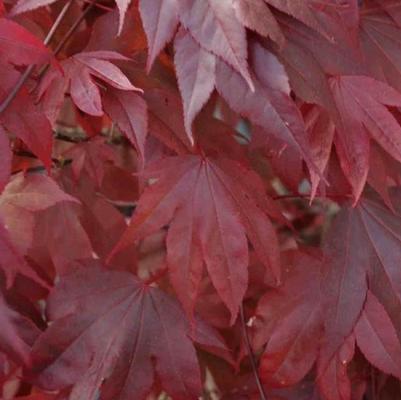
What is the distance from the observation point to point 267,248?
40.4 inches

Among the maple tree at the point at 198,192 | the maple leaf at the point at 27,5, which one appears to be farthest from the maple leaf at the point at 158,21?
the maple leaf at the point at 27,5

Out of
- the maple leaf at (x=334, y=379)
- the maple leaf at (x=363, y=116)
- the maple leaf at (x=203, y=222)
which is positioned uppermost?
the maple leaf at (x=363, y=116)

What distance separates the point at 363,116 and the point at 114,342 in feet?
1.28

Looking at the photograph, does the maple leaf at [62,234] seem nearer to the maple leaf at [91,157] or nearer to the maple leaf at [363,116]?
the maple leaf at [91,157]

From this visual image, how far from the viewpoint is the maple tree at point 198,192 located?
34.2 inches

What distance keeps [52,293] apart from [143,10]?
15.7 inches

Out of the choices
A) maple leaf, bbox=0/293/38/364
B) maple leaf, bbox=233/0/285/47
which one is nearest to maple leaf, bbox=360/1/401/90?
maple leaf, bbox=233/0/285/47

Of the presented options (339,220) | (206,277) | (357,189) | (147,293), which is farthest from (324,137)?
(206,277)

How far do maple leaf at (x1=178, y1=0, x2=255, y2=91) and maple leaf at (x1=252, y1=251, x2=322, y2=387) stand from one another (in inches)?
14.5

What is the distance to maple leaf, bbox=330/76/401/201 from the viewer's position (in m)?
0.98

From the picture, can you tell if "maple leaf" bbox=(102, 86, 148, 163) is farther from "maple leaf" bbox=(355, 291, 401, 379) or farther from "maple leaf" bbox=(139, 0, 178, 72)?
"maple leaf" bbox=(355, 291, 401, 379)

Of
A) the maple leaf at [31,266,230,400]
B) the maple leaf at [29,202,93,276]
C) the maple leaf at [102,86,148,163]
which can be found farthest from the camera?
the maple leaf at [29,202,93,276]

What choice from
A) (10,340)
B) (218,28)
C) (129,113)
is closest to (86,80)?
(129,113)

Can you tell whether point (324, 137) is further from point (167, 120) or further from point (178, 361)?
point (178, 361)
